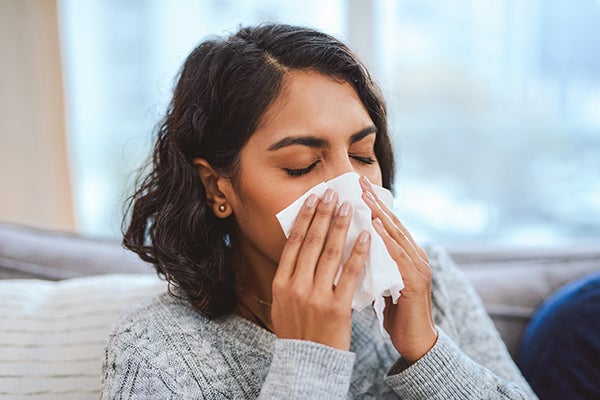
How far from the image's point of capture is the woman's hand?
3.59 feet

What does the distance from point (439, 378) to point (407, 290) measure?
0.16 meters

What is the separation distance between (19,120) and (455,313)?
69.8 inches

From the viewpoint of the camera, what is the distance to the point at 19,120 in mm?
2447

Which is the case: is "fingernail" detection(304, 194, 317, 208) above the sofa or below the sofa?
above

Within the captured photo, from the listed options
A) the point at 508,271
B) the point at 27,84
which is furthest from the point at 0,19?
the point at 508,271

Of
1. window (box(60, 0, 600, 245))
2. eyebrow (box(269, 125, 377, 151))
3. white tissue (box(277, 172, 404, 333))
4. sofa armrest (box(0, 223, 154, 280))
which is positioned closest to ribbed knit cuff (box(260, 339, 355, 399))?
white tissue (box(277, 172, 404, 333))

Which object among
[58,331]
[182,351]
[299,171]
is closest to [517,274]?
[299,171]

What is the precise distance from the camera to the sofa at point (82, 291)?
1247 millimetres

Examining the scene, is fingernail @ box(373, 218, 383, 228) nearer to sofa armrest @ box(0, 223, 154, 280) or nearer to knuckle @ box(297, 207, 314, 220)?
knuckle @ box(297, 207, 314, 220)

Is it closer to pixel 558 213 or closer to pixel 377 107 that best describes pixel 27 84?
pixel 377 107

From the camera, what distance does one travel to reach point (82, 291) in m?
1.39

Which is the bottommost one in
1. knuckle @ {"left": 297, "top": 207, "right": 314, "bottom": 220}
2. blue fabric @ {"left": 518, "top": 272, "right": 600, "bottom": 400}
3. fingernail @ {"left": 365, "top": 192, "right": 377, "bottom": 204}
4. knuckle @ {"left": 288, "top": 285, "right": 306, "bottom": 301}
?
blue fabric @ {"left": 518, "top": 272, "right": 600, "bottom": 400}

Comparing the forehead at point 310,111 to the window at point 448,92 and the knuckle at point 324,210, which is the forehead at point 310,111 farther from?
the window at point 448,92

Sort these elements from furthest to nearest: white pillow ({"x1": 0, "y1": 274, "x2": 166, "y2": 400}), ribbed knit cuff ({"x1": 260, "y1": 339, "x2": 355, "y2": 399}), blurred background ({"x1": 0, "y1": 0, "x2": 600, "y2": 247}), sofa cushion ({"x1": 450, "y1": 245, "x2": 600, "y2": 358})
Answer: blurred background ({"x1": 0, "y1": 0, "x2": 600, "y2": 247}) → sofa cushion ({"x1": 450, "y1": 245, "x2": 600, "y2": 358}) → white pillow ({"x1": 0, "y1": 274, "x2": 166, "y2": 400}) → ribbed knit cuff ({"x1": 260, "y1": 339, "x2": 355, "y2": 399})
